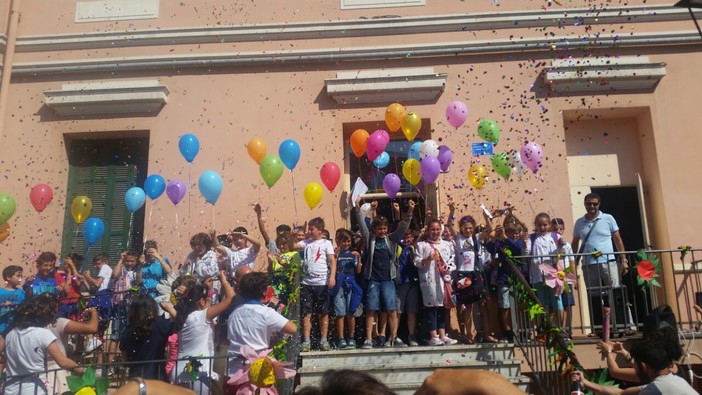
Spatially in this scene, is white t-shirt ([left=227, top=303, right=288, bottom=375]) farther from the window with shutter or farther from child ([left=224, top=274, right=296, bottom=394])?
the window with shutter

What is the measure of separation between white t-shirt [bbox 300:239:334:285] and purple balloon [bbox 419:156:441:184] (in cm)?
153

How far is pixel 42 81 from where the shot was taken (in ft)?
34.0

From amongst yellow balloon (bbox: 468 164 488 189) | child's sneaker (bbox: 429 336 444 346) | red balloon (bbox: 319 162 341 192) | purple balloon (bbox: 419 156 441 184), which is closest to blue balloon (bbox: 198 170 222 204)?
red balloon (bbox: 319 162 341 192)

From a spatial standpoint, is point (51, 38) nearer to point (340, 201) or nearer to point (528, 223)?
point (340, 201)

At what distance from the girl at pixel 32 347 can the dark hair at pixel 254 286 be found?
1485 millimetres

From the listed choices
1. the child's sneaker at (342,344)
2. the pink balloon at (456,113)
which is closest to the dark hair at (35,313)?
the child's sneaker at (342,344)

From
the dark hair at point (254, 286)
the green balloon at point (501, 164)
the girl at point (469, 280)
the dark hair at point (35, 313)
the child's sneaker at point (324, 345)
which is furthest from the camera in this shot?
the green balloon at point (501, 164)

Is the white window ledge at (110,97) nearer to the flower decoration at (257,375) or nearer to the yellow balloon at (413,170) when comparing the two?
the yellow balloon at (413,170)

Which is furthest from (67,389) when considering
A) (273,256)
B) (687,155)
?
(687,155)

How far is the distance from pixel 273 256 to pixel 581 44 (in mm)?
5614

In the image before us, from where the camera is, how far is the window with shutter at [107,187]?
9.90 m

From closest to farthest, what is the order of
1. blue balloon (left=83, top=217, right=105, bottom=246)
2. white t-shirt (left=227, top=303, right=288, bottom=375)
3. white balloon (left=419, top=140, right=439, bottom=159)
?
white t-shirt (left=227, top=303, right=288, bottom=375) < white balloon (left=419, top=140, right=439, bottom=159) < blue balloon (left=83, top=217, right=105, bottom=246)

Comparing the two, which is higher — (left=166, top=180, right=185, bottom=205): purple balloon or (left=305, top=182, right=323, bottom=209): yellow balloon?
(left=166, top=180, right=185, bottom=205): purple balloon

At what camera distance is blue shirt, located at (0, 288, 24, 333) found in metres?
7.25
